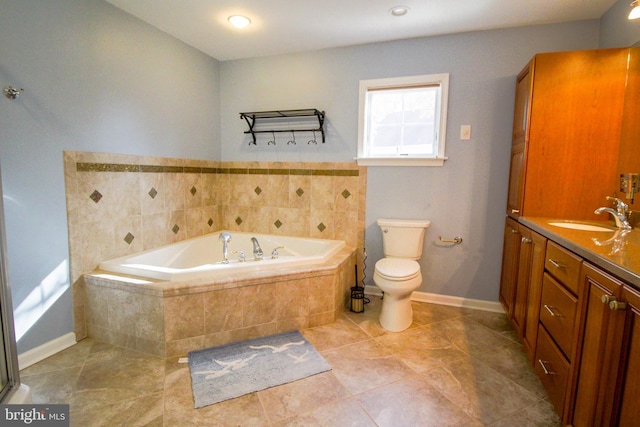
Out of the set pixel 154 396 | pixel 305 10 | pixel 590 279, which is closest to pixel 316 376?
pixel 154 396

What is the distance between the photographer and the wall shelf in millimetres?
2982

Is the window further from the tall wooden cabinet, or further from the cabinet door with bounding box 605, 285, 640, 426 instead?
the cabinet door with bounding box 605, 285, 640, 426

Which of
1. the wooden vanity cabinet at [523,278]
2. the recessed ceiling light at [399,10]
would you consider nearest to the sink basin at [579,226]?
the wooden vanity cabinet at [523,278]

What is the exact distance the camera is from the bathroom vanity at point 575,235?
104cm

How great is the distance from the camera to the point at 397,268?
2.34 meters

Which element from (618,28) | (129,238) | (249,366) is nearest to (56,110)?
(129,238)

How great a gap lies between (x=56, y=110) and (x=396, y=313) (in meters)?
2.63

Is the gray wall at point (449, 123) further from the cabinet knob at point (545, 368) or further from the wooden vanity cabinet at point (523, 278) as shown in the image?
the cabinet knob at point (545, 368)

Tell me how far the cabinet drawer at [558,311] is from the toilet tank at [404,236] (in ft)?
3.64

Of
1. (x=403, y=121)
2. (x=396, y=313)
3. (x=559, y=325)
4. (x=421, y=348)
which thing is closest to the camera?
(x=559, y=325)

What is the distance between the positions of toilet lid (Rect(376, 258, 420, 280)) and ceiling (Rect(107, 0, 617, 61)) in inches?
72.8

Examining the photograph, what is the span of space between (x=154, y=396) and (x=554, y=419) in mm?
1971

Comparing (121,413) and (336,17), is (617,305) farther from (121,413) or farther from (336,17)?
(336,17)

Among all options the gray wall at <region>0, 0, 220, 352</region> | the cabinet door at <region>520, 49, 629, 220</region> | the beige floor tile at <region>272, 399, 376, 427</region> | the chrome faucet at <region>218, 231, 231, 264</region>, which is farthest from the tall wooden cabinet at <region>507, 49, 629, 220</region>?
the gray wall at <region>0, 0, 220, 352</region>
